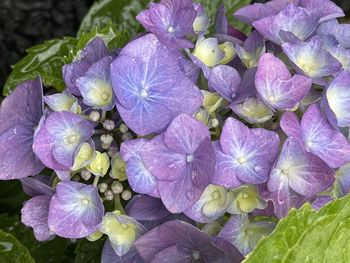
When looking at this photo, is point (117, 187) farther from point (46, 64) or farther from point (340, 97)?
point (46, 64)

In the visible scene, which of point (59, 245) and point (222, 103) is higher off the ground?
point (222, 103)

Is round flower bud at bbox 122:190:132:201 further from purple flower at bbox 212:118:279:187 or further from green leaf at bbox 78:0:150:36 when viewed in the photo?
green leaf at bbox 78:0:150:36

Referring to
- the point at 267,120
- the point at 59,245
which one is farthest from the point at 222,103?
the point at 59,245

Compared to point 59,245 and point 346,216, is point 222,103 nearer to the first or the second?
point 346,216

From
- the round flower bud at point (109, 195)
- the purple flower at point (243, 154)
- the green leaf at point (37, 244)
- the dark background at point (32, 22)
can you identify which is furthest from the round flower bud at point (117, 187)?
the dark background at point (32, 22)

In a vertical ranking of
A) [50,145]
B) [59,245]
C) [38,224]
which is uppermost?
[50,145]

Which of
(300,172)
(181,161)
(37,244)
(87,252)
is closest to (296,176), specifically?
(300,172)
